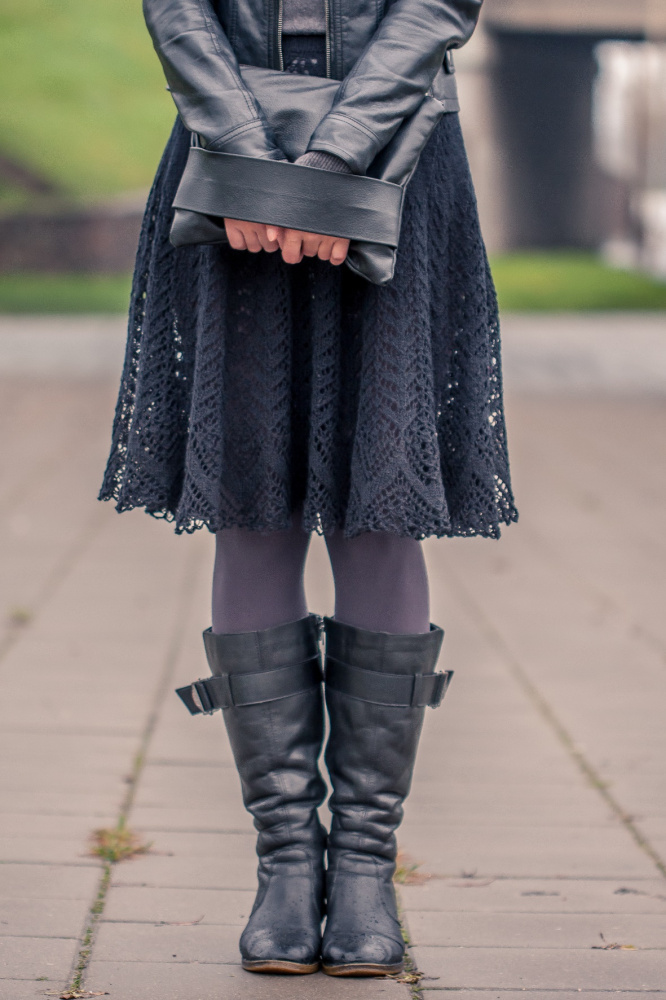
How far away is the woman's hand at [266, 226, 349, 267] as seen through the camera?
153cm

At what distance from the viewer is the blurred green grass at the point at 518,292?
1562 centimetres

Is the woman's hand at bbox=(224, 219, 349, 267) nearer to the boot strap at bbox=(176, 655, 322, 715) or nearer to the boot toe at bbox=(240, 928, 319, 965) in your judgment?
the boot strap at bbox=(176, 655, 322, 715)

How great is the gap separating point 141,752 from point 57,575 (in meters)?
1.54

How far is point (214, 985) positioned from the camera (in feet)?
5.41

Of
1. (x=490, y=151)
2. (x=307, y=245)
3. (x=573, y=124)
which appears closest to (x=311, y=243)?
(x=307, y=245)

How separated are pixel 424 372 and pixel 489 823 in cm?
100

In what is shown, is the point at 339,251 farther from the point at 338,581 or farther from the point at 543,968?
the point at 543,968

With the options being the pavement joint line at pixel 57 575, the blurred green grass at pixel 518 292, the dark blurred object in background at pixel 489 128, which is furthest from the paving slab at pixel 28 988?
the dark blurred object in background at pixel 489 128

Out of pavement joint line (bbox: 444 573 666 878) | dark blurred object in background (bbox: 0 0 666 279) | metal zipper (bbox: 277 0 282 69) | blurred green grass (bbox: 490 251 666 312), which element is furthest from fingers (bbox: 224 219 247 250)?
dark blurred object in background (bbox: 0 0 666 279)

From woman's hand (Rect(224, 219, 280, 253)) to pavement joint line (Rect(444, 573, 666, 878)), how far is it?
1225mm

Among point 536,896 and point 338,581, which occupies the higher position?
point 338,581

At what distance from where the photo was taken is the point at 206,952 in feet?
5.75

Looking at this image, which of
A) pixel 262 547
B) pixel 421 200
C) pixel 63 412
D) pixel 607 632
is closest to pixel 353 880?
pixel 262 547

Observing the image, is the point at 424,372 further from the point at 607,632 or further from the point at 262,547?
the point at 607,632
